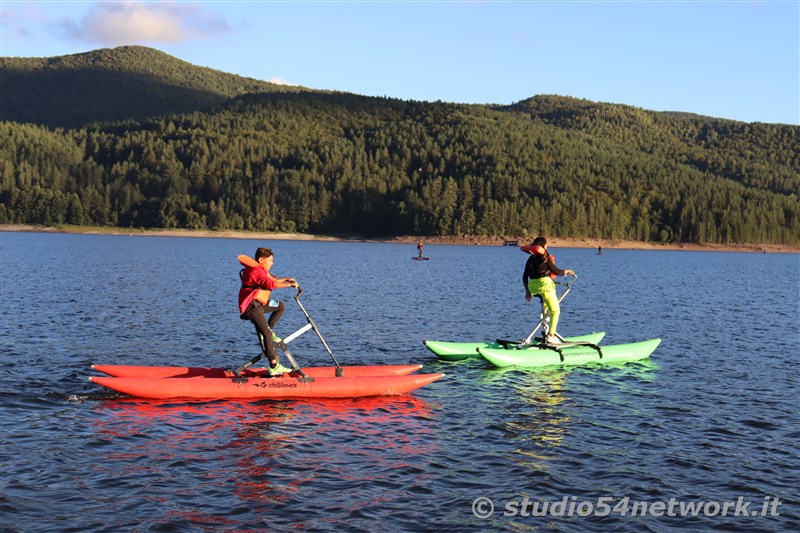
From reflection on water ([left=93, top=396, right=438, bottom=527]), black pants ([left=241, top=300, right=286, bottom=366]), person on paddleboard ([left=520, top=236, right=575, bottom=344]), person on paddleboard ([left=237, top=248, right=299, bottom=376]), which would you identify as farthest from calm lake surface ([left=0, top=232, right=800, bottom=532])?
person on paddleboard ([left=520, top=236, right=575, bottom=344])

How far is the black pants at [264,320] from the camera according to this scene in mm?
19922

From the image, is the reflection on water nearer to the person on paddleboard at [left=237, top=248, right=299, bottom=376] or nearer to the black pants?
the black pants

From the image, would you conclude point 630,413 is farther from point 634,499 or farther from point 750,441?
point 634,499

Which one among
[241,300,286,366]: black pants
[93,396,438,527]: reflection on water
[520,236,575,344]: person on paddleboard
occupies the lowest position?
[93,396,438,527]: reflection on water

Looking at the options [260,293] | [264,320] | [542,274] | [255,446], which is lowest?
[255,446]

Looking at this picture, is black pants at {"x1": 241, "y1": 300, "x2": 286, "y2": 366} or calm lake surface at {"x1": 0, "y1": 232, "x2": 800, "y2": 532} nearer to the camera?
calm lake surface at {"x1": 0, "y1": 232, "x2": 800, "y2": 532}

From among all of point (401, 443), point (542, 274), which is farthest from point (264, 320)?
point (542, 274)

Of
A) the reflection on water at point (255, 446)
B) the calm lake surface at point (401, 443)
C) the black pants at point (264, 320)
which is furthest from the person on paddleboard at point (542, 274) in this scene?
the black pants at point (264, 320)

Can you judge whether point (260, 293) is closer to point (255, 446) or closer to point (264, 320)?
point (264, 320)

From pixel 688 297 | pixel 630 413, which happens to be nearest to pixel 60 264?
pixel 688 297

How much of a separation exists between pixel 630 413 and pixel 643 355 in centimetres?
906

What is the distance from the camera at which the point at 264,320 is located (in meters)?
20.0

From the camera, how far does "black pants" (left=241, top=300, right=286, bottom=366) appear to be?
19.9m

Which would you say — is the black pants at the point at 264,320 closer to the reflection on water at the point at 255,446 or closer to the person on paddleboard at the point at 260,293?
the person on paddleboard at the point at 260,293
